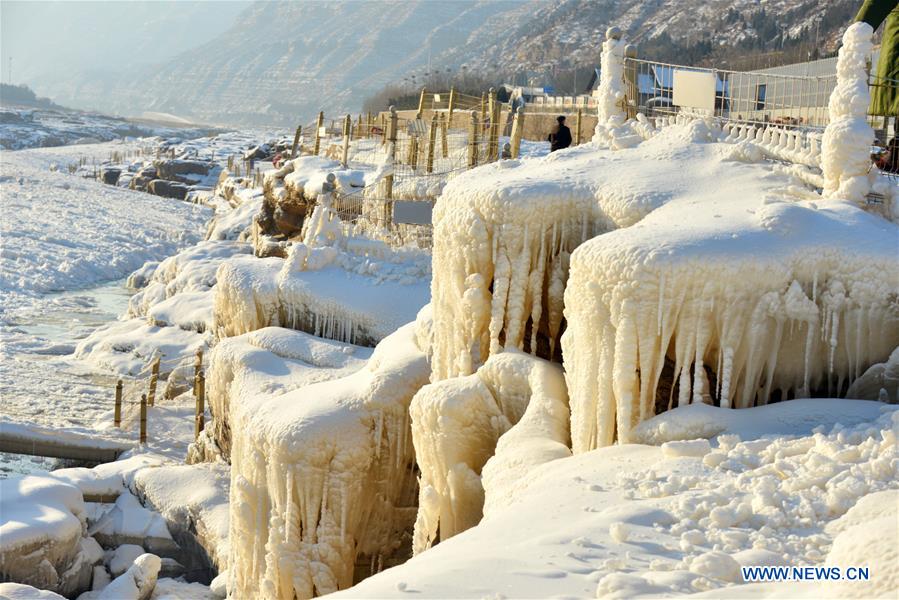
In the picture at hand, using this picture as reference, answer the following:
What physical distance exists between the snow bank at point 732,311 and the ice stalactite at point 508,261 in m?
1.42

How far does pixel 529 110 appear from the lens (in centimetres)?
3488

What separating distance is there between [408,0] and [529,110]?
164 m

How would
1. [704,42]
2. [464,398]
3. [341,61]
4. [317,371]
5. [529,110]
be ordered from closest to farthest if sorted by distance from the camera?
[464,398], [317,371], [529,110], [704,42], [341,61]

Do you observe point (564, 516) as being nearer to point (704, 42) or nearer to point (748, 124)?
point (748, 124)

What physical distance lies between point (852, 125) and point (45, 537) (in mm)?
8516

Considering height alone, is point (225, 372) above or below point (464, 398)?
below

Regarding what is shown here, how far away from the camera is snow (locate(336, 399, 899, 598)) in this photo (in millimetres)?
5520

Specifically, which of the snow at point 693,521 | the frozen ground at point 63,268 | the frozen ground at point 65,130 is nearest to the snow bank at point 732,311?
the snow at point 693,521

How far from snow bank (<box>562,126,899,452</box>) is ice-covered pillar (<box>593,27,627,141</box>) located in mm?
3761

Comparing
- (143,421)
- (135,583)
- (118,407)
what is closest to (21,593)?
(135,583)

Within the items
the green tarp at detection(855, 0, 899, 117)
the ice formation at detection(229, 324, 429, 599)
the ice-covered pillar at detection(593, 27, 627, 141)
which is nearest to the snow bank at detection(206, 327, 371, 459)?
the ice formation at detection(229, 324, 429, 599)

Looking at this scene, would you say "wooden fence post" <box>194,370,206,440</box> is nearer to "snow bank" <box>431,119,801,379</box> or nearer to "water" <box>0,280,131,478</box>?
"water" <box>0,280,131,478</box>

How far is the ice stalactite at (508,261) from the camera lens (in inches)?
381

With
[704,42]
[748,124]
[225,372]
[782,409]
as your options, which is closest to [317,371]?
[225,372]
